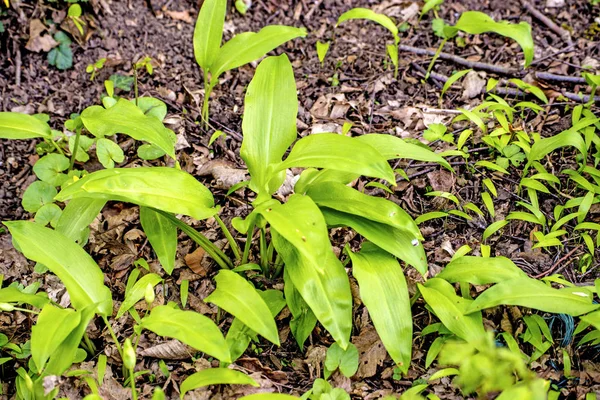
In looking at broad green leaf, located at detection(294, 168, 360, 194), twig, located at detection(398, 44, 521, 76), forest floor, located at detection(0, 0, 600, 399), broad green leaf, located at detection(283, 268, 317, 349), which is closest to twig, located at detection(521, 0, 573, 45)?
forest floor, located at detection(0, 0, 600, 399)

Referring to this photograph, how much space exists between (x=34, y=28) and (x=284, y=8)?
6.19 ft

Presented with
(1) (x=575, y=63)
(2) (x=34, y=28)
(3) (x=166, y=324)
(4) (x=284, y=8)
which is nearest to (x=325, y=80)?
(4) (x=284, y=8)

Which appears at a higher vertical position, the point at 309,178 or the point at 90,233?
the point at 309,178

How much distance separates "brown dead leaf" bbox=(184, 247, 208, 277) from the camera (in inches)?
108

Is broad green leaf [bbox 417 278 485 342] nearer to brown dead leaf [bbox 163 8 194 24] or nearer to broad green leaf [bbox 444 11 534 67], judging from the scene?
broad green leaf [bbox 444 11 534 67]

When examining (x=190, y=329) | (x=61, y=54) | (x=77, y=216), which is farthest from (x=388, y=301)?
(x=61, y=54)

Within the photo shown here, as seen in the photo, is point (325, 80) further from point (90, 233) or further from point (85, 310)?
point (85, 310)

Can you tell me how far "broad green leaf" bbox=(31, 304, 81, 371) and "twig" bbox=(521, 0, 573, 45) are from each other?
12.9 feet

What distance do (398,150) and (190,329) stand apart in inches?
47.9

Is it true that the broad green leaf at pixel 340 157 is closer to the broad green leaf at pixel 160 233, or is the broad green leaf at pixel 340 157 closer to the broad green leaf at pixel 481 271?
the broad green leaf at pixel 481 271

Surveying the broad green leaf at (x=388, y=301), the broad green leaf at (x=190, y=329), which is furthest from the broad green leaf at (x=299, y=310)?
the broad green leaf at (x=190, y=329)

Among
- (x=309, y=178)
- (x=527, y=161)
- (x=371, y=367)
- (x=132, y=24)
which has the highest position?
(x=132, y=24)

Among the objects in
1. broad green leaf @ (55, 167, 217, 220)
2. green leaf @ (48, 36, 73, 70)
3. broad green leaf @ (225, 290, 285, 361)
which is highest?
green leaf @ (48, 36, 73, 70)

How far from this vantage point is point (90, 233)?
113 inches
